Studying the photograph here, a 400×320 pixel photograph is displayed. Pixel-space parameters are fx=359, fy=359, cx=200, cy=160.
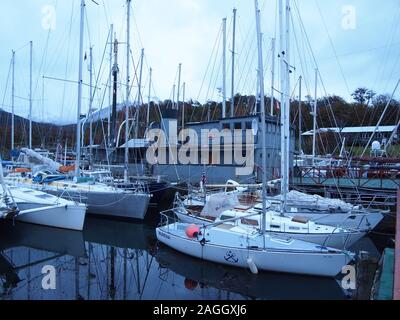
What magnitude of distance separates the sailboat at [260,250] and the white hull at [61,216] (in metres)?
6.37

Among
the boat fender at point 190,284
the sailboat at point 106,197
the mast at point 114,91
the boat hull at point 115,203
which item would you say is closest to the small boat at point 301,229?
the boat fender at point 190,284

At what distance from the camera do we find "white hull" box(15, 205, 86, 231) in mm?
17462

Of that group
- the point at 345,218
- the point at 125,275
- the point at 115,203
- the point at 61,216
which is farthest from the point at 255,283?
the point at 115,203

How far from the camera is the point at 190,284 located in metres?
11.3

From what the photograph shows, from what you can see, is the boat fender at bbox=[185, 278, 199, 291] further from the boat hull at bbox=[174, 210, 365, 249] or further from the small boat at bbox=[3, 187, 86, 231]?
the small boat at bbox=[3, 187, 86, 231]

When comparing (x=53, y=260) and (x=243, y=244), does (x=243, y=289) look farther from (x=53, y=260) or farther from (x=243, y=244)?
(x=53, y=260)

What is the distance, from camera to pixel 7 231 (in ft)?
56.2

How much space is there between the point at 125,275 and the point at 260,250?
4584 mm

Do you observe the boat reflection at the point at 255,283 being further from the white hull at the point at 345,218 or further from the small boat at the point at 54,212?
the small boat at the point at 54,212

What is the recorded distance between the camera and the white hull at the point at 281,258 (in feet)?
36.7

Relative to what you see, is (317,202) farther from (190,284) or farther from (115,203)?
(115,203)
